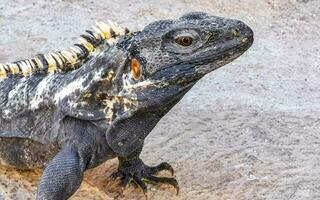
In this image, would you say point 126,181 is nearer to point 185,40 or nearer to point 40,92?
point 40,92

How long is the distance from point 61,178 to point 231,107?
262cm

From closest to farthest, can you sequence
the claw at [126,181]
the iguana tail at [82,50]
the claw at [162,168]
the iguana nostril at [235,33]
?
the iguana nostril at [235,33] → the iguana tail at [82,50] → the claw at [126,181] → the claw at [162,168]

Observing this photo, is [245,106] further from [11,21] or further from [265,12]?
[11,21]

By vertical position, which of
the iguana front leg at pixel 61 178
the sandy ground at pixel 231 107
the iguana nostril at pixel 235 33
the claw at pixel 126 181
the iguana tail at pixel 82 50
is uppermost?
the iguana nostril at pixel 235 33

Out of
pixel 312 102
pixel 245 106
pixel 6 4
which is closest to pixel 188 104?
pixel 245 106

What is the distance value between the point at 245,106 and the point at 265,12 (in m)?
3.03

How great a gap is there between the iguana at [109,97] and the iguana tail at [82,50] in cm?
6

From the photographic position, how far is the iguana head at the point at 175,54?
4.90 metres

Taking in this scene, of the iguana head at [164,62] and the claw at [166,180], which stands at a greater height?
the iguana head at [164,62]

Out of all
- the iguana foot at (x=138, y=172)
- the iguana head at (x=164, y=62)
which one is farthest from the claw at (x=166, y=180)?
the iguana head at (x=164, y=62)

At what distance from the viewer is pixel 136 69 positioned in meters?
5.07

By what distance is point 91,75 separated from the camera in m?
5.30

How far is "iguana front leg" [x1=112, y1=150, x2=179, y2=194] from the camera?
19.8ft

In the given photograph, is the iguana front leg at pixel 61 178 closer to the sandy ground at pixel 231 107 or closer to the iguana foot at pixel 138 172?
the sandy ground at pixel 231 107
